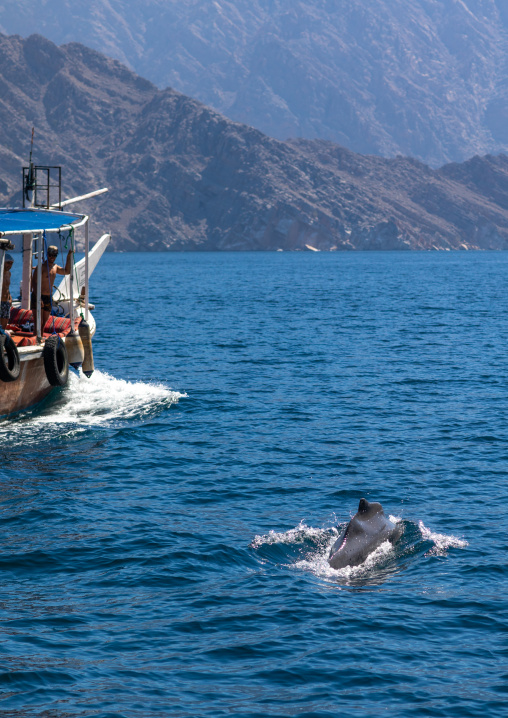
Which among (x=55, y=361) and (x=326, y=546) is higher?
(x=55, y=361)

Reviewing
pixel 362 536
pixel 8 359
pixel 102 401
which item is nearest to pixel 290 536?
pixel 362 536

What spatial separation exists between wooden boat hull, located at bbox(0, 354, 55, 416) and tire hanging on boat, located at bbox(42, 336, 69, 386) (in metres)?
0.49

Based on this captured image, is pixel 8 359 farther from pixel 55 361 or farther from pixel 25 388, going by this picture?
pixel 25 388

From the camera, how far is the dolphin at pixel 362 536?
16531 mm

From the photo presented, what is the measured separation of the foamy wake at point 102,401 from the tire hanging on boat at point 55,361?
52.1 inches

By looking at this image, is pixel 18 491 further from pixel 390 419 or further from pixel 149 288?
pixel 149 288

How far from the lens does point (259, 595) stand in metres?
15.1

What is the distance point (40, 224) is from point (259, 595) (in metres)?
17.0

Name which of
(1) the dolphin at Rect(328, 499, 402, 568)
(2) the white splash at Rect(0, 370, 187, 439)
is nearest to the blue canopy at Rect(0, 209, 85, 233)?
(2) the white splash at Rect(0, 370, 187, 439)

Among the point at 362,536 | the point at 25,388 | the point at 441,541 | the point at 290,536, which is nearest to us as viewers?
the point at 362,536

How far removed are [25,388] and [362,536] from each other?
1404 centimetres

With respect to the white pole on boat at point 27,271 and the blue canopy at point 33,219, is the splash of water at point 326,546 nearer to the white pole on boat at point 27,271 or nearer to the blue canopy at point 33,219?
the blue canopy at point 33,219

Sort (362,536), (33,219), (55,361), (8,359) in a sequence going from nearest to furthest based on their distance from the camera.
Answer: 1. (362,536)
2. (8,359)
3. (55,361)
4. (33,219)

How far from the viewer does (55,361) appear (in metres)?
26.8
